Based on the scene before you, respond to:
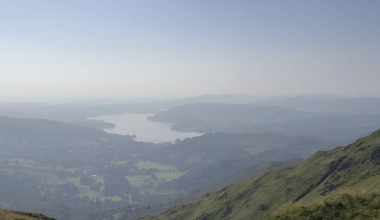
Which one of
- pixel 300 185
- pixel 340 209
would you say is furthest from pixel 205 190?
pixel 340 209

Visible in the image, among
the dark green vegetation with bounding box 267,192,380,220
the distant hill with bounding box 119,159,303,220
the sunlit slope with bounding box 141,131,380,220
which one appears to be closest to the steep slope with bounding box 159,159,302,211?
the distant hill with bounding box 119,159,303,220

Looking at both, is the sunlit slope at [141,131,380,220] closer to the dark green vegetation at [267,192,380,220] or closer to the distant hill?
the dark green vegetation at [267,192,380,220]

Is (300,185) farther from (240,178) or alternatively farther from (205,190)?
(240,178)

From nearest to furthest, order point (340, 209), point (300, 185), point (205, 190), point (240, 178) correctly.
→ point (340, 209) → point (300, 185) → point (205, 190) → point (240, 178)

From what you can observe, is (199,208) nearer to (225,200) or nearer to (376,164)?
(225,200)

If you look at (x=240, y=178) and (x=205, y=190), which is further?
(x=240, y=178)

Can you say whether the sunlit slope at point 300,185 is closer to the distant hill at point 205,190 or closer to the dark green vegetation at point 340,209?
the dark green vegetation at point 340,209
